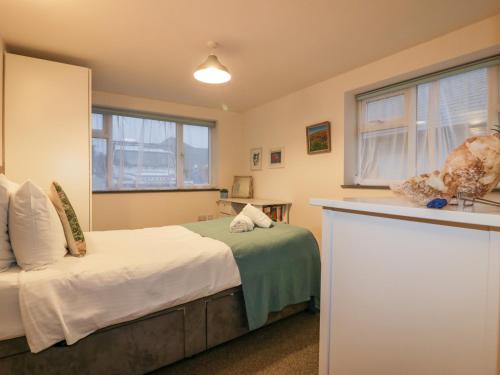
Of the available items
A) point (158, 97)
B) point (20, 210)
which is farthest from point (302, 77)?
point (20, 210)

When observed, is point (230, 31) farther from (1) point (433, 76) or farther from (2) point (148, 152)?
(2) point (148, 152)

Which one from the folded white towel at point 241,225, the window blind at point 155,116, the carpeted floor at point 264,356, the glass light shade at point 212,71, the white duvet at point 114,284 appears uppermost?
the window blind at point 155,116

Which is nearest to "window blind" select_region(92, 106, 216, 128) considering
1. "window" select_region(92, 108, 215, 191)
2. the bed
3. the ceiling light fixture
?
"window" select_region(92, 108, 215, 191)

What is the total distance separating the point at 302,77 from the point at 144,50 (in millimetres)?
1669

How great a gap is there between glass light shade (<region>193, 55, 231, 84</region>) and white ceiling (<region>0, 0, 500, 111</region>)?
0.22 meters

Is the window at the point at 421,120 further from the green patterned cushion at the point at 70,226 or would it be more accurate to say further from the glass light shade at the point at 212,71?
the green patterned cushion at the point at 70,226

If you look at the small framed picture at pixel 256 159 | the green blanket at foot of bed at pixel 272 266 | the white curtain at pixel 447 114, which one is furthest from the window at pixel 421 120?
the small framed picture at pixel 256 159

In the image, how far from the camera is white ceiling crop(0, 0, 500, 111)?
1765mm

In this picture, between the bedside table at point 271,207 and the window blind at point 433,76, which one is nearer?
the window blind at point 433,76

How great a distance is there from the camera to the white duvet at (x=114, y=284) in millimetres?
1172

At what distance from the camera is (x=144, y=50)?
2.36 m

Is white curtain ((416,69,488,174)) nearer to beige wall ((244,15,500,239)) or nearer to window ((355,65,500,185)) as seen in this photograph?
window ((355,65,500,185))

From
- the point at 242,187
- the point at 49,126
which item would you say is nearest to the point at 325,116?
the point at 242,187

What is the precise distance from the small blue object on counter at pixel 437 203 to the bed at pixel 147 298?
Answer: 1271 millimetres
